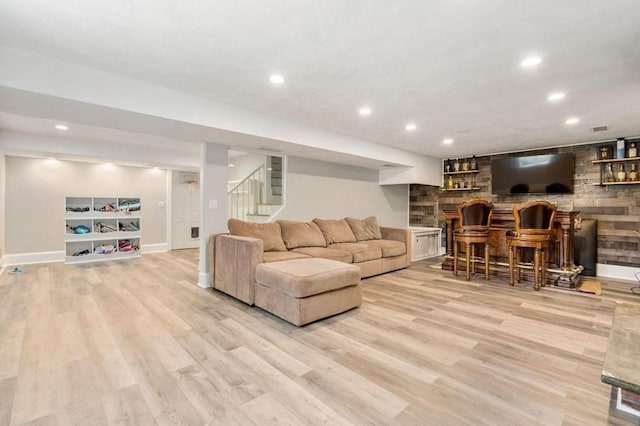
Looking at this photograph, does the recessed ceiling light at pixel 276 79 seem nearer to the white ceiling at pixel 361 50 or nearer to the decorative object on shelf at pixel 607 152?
the white ceiling at pixel 361 50

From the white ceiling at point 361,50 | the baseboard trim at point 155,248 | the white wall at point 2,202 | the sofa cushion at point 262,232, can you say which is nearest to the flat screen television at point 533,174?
the white ceiling at point 361,50

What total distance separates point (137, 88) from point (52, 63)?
24.5 inches

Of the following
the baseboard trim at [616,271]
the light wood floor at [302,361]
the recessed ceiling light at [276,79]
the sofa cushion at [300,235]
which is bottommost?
the light wood floor at [302,361]

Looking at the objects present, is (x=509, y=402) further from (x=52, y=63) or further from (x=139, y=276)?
(x=139, y=276)

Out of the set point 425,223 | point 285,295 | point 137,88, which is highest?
point 137,88

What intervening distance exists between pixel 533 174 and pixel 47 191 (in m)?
9.60

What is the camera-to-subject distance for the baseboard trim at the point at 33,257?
5.62 meters

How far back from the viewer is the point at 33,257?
5.86 m

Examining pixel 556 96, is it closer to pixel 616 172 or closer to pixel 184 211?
pixel 616 172

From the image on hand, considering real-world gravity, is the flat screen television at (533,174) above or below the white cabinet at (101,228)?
above

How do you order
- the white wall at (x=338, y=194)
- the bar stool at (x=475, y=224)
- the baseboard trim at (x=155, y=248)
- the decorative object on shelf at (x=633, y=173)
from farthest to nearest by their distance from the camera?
→ the baseboard trim at (x=155, y=248) → the white wall at (x=338, y=194) → the decorative object on shelf at (x=633, y=173) → the bar stool at (x=475, y=224)

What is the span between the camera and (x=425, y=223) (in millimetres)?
7711

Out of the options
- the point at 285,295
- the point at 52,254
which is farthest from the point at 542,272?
the point at 52,254

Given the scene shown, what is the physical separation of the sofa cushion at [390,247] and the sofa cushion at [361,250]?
0.42 ft
